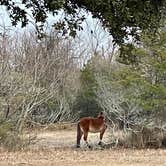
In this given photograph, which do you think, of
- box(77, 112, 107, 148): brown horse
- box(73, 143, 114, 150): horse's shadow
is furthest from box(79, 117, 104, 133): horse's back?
box(73, 143, 114, 150): horse's shadow

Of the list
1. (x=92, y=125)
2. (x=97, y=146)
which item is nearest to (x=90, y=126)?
(x=92, y=125)

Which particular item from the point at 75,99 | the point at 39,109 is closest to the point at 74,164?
the point at 39,109

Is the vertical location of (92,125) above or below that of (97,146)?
above

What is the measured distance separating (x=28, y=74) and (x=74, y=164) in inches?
341

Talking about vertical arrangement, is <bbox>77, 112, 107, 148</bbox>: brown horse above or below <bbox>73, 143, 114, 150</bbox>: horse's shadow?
above

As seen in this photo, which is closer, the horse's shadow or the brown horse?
the horse's shadow

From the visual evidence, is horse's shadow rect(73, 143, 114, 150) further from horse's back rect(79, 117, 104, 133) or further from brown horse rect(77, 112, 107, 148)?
horse's back rect(79, 117, 104, 133)

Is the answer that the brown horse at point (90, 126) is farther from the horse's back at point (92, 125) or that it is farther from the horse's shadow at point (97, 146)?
the horse's shadow at point (97, 146)

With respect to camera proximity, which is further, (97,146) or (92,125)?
(92,125)

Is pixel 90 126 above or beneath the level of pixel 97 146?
above

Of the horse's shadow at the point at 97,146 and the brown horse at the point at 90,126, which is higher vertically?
the brown horse at the point at 90,126

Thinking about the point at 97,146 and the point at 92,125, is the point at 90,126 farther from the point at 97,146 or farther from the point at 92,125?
the point at 97,146

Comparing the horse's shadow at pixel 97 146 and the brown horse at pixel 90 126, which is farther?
the brown horse at pixel 90 126

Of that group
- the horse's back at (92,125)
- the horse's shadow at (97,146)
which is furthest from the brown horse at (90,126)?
the horse's shadow at (97,146)
